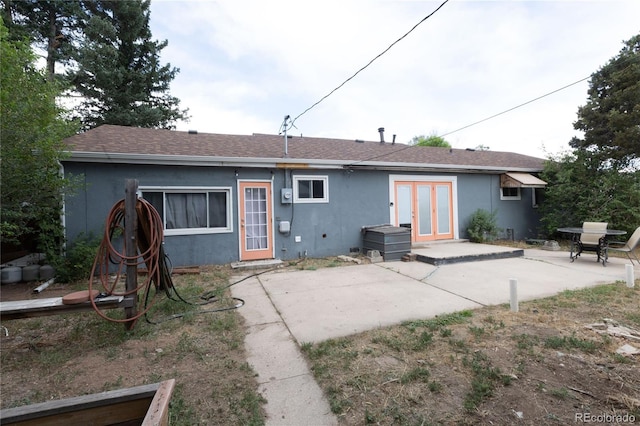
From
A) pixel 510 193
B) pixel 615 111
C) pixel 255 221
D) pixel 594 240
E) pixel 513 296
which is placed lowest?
pixel 513 296

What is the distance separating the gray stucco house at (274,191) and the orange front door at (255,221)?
0.03 meters

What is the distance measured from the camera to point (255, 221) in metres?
8.00

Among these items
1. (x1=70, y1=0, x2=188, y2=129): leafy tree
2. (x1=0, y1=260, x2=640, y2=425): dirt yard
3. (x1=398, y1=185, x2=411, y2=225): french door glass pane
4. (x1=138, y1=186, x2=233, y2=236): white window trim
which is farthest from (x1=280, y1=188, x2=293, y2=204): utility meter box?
(x1=70, y1=0, x2=188, y2=129): leafy tree

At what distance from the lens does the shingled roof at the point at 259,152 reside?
6.95 meters

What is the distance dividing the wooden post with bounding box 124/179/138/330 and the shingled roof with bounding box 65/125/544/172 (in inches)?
142

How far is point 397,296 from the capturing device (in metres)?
4.75

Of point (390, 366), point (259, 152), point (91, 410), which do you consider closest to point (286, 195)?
point (259, 152)

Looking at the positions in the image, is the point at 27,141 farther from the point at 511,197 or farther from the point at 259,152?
the point at 511,197

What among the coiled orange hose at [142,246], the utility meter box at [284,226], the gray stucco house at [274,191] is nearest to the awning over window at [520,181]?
the gray stucco house at [274,191]

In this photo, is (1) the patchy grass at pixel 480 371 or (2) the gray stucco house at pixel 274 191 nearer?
(1) the patchy grass at pixel 480 371

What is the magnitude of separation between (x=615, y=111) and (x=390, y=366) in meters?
12.7

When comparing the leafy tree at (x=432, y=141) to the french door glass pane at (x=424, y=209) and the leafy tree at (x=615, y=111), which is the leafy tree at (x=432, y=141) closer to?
the leafy tree at (x=615, y=111)

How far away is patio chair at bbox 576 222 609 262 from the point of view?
6910mm

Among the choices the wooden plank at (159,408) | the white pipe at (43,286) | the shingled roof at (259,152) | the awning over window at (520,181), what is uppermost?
the shingled roof at (259,152)
